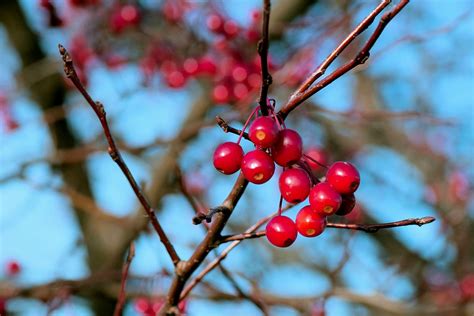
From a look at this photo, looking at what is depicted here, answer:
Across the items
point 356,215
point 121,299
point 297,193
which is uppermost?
point 356,215

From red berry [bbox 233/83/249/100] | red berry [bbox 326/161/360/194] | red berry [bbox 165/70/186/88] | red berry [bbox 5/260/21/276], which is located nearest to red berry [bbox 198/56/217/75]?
red berry [bbox 165/70/186/88]

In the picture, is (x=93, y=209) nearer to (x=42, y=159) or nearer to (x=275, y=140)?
(x=42, y=159)

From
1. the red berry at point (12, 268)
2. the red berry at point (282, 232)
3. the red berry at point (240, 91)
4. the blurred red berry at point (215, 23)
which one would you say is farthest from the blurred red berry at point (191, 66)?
the red berry at point (282, 232)

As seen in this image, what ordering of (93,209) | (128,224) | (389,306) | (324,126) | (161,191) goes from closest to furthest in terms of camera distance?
(389,306)
(93,209)
(128,224)
(161,191)
(324,126)

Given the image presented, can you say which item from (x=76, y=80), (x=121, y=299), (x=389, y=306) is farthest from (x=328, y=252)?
(x=76, y=80)

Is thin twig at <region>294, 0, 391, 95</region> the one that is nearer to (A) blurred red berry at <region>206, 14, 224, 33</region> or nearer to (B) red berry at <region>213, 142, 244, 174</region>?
(B) red berry at <region>213, 142, 244, 174</region>

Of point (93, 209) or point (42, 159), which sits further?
point (42, 159)

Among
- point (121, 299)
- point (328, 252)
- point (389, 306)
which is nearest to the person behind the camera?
point (121, 299)
